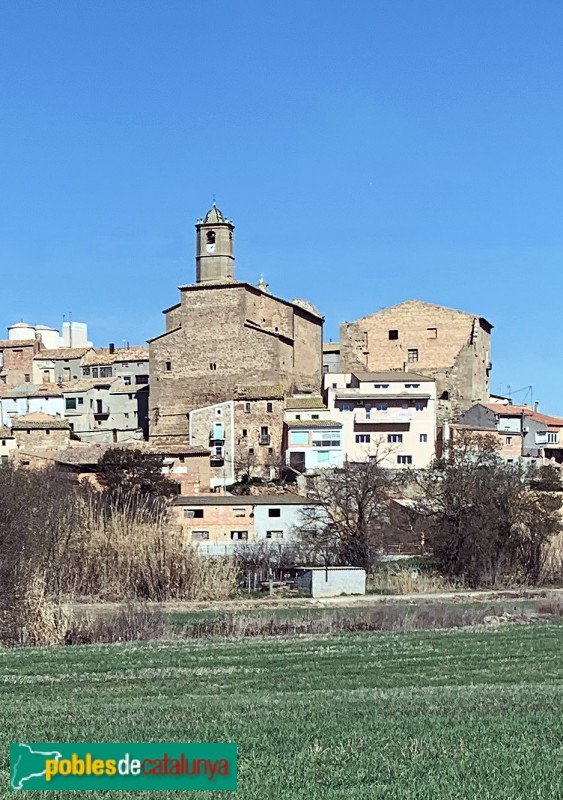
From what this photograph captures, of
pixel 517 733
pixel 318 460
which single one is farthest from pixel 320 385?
pixel 517 733

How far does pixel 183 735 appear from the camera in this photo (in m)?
9.58

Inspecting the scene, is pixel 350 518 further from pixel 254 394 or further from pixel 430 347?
pixel 430 347

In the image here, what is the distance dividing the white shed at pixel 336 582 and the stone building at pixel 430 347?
33673mm

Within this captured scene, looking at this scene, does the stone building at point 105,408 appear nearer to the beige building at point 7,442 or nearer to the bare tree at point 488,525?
the beige building at point 7,442

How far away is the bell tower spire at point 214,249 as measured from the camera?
225 ft

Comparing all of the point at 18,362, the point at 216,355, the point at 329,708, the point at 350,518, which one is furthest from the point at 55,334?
the point at 329,708

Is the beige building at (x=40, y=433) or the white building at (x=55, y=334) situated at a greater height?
the white building at (x=55, y=334)

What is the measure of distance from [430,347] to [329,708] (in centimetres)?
6189

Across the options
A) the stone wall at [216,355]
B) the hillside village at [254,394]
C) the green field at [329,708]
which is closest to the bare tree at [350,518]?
the hillside village at [254,394]

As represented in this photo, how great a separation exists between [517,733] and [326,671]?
21.4ft

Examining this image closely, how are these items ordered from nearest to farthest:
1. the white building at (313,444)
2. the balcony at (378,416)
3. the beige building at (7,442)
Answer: the white building at (313,444), the beige building at (7,442), the balcony at (378,416)

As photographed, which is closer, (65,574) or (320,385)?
(65,574)

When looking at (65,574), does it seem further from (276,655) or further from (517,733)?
(517,733)

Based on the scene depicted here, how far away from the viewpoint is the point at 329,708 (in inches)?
447
